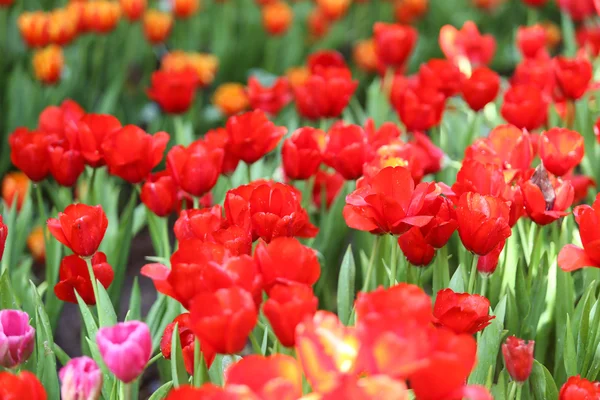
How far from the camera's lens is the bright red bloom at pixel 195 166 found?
127cm

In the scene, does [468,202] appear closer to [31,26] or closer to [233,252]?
[233,252]

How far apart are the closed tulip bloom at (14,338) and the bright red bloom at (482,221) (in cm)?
58

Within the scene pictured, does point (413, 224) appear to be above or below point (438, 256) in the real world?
above

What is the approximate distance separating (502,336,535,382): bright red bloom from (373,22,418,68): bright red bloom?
145 centimetres

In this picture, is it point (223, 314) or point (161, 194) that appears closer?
point (223, 314)

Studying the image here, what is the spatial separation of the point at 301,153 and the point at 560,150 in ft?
1.48

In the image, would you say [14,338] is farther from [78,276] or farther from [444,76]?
[444,76]

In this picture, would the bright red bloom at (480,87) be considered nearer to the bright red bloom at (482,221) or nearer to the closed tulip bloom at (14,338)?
the bright red bloom at (482,221)

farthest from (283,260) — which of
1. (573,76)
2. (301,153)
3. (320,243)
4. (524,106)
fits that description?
(573,76)

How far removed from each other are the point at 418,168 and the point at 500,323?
1.14ft

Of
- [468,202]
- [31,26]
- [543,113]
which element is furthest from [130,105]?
[468,202]

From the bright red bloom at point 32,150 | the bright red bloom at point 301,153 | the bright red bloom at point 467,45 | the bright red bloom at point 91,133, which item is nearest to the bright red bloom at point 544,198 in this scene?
the bright red bloom at point 301,153

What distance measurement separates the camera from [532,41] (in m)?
2.14

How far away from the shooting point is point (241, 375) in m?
0.65
